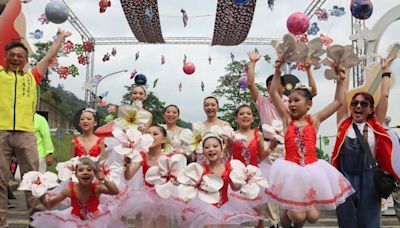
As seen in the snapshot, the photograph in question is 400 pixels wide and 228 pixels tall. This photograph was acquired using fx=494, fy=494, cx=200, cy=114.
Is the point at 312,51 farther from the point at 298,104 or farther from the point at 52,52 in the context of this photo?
the point at 52,52

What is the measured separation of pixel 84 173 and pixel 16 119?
107 cm

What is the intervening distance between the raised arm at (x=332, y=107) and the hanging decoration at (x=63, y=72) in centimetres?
1162

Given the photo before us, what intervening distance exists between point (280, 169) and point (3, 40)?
17.4 ft

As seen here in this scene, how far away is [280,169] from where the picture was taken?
4.36m

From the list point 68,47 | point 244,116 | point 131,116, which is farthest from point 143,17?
point 244,116

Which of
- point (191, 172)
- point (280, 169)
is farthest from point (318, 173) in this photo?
point (191, 172)

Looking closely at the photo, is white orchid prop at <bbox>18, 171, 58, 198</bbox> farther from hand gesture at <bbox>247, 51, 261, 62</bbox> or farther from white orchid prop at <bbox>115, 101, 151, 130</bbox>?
hand gesture at <bbox>247, 51, 261, 62</bbox>

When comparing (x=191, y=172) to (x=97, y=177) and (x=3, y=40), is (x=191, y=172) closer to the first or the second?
(x=97, y=177)

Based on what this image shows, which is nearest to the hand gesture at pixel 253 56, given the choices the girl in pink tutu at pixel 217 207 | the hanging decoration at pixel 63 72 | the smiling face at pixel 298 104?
the smiling face at pixel 298 104

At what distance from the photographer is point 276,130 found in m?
5.00

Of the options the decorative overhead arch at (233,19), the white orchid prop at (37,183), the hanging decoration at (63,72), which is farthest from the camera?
the hanging decoration at (63,72)

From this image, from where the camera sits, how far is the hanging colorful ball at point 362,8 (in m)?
10.2

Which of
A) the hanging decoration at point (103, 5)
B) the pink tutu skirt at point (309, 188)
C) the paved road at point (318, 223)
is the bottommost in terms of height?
the paved road at point (318, 223)

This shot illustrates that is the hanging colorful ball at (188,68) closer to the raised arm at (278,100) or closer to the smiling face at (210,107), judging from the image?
A: the smiling face at (210,107)
